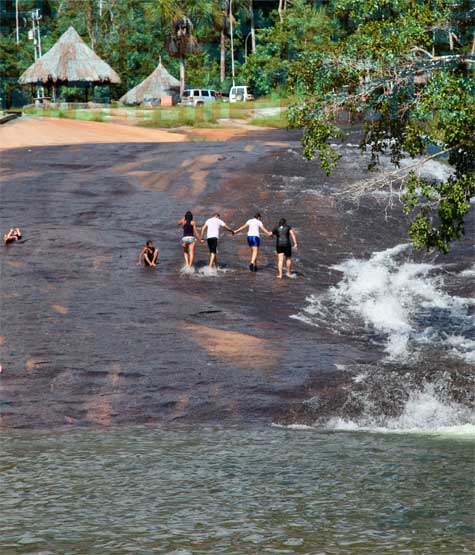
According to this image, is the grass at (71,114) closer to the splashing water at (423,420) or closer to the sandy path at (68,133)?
the sandy path at (68,133)

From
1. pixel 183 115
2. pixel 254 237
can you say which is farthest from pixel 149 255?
pixel 183 115

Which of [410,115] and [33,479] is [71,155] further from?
[33,479]

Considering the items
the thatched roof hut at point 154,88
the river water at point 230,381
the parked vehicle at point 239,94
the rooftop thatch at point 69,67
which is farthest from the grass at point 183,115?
the river water at point 230,381

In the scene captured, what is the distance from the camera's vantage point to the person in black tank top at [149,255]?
104 ft

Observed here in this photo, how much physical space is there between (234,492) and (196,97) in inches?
2932

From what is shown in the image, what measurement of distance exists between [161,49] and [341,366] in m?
84.7

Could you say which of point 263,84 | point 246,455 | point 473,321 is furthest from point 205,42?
point 246,455

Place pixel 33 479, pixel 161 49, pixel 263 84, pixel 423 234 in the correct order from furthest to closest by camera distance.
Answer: pixel 161 49, pixel 263 84, pixel 423 234, pixel 33 479

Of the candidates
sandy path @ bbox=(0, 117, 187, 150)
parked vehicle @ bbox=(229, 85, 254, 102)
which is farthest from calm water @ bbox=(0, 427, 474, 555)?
parked vehicle @ bbox=(229, 85, 254, 102)

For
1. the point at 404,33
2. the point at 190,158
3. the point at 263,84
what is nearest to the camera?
the point at 404,33

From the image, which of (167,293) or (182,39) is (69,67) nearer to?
(182,39)

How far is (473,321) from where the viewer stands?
96.5 feet

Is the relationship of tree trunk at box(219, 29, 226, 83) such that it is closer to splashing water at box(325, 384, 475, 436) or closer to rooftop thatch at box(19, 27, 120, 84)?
rooftop thatch at box(19, 27, 120, 84)

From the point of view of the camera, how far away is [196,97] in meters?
87.9
